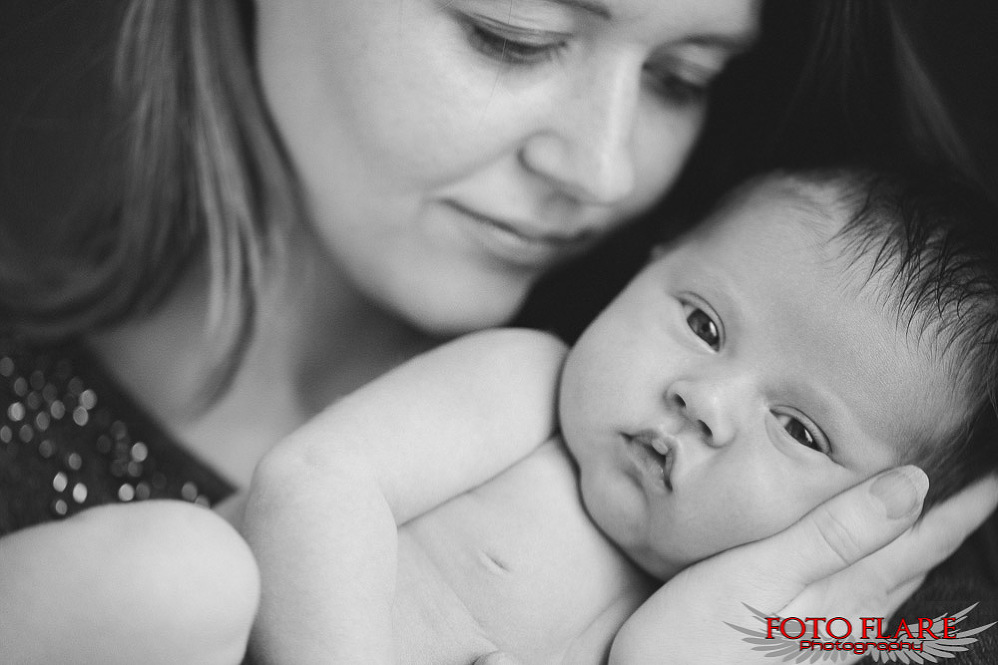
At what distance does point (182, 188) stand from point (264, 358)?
283 millimetres

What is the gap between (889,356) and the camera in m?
0.88

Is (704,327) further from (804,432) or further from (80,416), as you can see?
(80,416)

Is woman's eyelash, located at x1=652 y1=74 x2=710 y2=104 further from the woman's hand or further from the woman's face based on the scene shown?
the woman's hand

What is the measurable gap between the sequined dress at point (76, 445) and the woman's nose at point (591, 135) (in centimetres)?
64

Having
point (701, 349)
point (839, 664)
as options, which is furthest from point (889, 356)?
point (839, 664)

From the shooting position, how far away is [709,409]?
0.87 m

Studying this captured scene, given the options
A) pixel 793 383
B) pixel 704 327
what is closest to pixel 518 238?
pixel 704 327

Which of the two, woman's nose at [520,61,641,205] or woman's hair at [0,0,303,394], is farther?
woman's hair at [0,0,303,394]

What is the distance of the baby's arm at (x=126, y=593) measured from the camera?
2.07 ft

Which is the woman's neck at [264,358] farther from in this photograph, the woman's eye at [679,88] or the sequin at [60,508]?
the woman's eye at [679,88]

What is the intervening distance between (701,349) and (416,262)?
1.22 ft

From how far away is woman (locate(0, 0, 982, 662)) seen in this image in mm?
690
